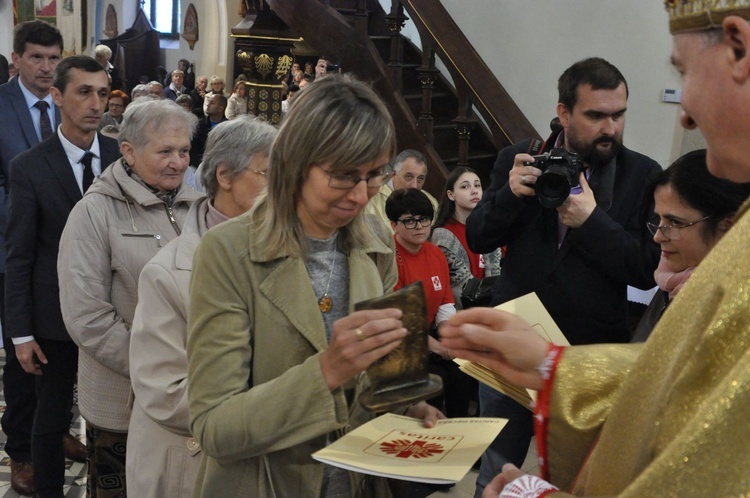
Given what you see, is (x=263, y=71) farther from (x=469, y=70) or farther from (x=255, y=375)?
(x=255, y=375)

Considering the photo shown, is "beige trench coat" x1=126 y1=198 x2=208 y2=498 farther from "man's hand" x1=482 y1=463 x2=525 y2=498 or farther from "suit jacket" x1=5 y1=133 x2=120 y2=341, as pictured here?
"suit jacket" x1=5 y1=133 x2=120 y2=341

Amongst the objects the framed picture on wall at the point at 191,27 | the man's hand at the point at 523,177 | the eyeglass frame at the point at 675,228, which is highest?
the framed picture on wall at the point at 191,27

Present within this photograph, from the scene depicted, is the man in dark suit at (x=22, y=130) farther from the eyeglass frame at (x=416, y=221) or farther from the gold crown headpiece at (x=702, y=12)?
the gold crown headpiece at (x=702, y=12)

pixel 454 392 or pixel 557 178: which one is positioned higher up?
pixel 557 178

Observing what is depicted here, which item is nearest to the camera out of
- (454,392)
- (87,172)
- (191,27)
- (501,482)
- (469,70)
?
(501,482)

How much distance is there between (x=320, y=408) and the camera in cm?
150

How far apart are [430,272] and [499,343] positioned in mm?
2762

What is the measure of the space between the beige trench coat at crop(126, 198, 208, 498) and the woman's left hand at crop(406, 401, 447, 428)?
72 centimetres

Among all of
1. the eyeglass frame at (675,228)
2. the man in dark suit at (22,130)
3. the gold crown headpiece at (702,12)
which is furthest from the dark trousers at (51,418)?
the gold crown headpiece at (702,12)

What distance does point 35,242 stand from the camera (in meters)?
3.43

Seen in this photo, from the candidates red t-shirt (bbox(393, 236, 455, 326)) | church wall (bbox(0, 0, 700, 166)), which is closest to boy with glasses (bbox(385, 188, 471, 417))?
red t-shirt (bbox(393, 236, 455, 326))

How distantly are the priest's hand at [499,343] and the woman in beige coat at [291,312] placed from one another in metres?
0.12

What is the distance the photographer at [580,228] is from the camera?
2736 millimetres

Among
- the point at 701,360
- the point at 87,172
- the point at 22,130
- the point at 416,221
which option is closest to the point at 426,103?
the point at 416,221
